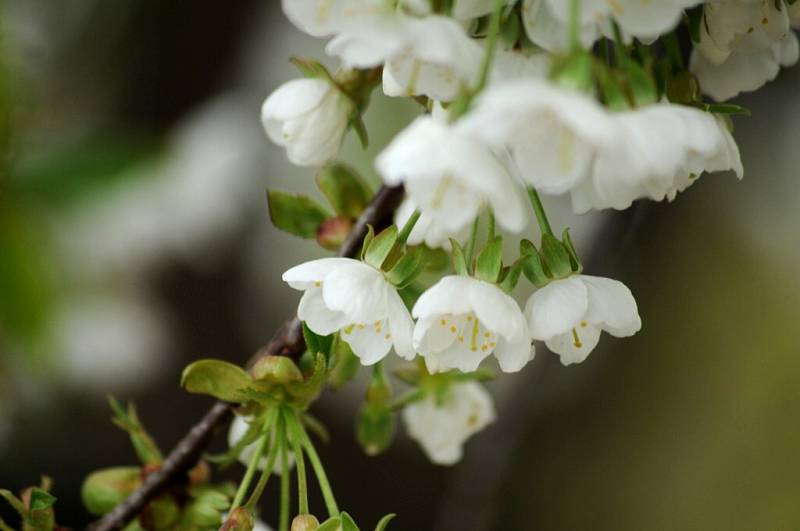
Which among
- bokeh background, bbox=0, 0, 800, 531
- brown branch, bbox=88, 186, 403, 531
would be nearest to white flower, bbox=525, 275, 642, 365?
brown branch, bbox=88, 186, 403, 531

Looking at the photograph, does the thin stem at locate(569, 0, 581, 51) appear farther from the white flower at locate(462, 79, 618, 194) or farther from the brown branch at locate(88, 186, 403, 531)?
the brown branch at locate(88, 186, 403, 531)

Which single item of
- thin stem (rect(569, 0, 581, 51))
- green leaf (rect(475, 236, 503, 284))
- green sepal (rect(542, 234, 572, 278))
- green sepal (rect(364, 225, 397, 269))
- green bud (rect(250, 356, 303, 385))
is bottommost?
green bud (rect(250, 356, 303, 385))

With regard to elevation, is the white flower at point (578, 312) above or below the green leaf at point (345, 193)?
below

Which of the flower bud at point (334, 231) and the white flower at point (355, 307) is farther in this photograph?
the flower bud at point (334, 231)

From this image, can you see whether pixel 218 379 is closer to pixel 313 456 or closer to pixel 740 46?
pixel 313 456

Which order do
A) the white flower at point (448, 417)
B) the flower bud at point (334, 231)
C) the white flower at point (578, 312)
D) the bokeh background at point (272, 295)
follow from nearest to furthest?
the white flower at point (578, 312) → the flower bud at point (334, 231) → the white flower at point (448, 417) → the bokeh background at point (272, 295)

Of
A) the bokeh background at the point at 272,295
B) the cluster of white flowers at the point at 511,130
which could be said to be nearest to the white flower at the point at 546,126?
the cluster of white flowers at the point at 511,130

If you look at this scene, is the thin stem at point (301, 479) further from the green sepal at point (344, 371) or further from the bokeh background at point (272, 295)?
the bokeh background at point (272, 295)

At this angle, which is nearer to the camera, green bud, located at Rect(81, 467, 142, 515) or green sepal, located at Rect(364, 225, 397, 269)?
green sepal, located at Rect(364, 225, 397, 269)

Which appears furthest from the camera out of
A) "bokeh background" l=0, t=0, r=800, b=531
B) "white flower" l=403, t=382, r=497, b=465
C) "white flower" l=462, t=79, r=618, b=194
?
"bokeh background" l=0, t=0, r=800, b=531
